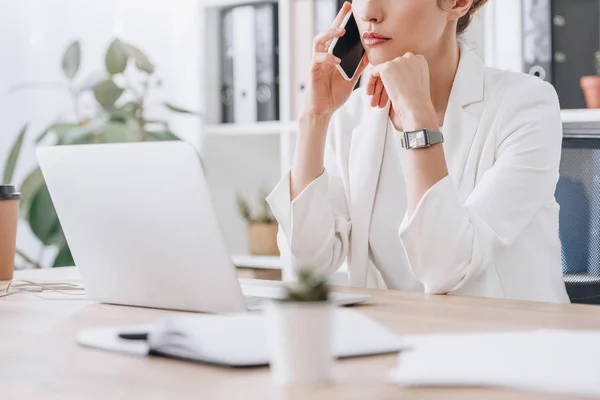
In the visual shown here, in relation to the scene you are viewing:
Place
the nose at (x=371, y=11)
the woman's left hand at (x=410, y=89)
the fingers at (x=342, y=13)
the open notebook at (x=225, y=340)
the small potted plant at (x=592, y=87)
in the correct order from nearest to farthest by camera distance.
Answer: the open notebook at (x=225, y=340)
the woman's left hand at (x=410, y=89)
the nose at (x=371, y=11)
the fingers at (x=342, y=13)
the small potted plant at (x=592, y=87)

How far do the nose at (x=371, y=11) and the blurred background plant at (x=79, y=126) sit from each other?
1396mm

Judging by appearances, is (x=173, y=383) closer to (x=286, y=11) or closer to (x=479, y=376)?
(x=479, y=376)

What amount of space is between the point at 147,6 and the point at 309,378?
292 cm

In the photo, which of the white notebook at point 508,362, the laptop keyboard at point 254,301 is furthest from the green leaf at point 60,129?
the white notebook at point 508,362

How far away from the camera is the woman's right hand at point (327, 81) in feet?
5.54

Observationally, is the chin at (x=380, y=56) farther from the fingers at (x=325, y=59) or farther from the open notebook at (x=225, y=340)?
the open notebook at (x=225, y=340)

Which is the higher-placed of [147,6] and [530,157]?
[147,6]

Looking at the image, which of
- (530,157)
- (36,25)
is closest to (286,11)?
(36,25)

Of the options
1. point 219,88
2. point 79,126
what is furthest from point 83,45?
point 219,88

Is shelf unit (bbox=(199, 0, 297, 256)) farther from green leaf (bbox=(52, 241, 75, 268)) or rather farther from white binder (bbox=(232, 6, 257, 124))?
green leaf (bbox=(52, 241, 75, 268))

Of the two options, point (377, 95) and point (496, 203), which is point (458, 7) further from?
point (496, 203)

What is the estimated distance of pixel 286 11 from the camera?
2.94m

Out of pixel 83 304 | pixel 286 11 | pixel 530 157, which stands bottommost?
pixel 83 304

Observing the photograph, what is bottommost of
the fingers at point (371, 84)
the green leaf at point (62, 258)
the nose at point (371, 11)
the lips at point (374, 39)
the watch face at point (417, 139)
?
the green leaf at point (62, 258)
